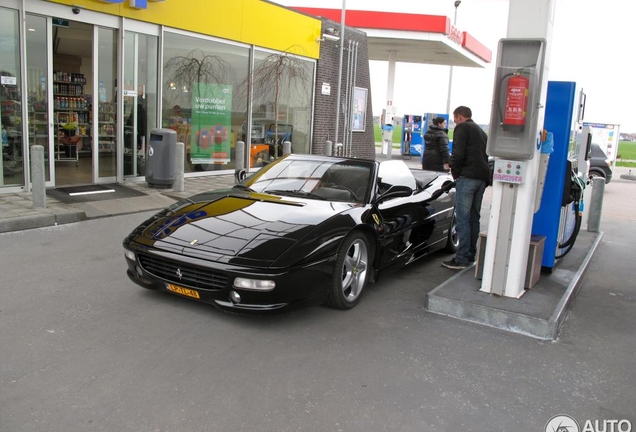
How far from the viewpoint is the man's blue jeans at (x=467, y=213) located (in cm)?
632

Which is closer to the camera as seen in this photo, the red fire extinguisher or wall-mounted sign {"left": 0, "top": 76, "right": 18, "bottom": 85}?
the red fire extinguisher

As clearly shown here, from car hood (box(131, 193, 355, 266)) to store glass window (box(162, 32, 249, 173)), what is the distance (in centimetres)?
783

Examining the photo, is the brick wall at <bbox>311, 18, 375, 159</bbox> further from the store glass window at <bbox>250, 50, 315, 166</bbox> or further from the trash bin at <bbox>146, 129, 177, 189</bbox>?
the trash bin at <bbox>146, 129, 177, 189</bbox>

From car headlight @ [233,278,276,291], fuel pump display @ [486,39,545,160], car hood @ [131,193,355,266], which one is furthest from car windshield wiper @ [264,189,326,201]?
fuel pump display @ [486,39,545,160]

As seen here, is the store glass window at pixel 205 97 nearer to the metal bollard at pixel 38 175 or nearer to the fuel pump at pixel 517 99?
the metal bollard at pixel 38 175

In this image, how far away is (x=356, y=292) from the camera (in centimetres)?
511

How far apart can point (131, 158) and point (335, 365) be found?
9089 millimetres

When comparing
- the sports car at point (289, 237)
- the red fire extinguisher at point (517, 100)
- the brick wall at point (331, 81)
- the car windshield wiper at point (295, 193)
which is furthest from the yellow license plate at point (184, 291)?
the brick wall at point (331, 81)

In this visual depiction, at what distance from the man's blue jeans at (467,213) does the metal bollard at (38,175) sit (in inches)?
234

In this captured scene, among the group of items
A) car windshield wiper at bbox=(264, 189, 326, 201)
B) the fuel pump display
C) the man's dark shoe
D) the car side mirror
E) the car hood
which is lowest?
the man's dark shoe

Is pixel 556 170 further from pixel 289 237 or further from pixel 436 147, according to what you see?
pixel 436 147

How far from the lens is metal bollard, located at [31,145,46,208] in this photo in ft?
26.4

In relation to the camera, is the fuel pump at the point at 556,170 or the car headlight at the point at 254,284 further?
the fuel pump at the point at 556,170

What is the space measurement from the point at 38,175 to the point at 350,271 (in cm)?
563
